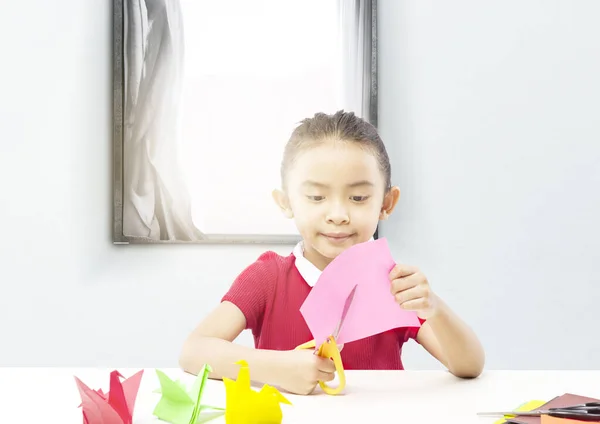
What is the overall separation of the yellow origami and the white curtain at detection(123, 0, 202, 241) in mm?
1553

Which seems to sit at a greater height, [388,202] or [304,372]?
[388,202]

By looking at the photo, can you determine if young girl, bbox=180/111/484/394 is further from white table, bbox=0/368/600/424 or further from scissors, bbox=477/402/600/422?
scissors, bbox=477/402/600/422


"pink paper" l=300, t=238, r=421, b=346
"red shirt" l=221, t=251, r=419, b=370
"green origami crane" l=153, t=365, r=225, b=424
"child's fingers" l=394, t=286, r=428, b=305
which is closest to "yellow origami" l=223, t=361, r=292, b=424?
"green origami crane" l=153, t=365, r=225, b=424

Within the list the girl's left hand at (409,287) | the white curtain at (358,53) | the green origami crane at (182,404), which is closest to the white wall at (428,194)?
the white curtain at (358,53)

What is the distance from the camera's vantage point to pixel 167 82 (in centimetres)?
211

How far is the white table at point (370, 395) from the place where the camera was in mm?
644

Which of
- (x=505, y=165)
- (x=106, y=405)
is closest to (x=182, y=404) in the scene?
(x=106, y=405)

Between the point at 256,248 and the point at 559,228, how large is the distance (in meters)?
1.04

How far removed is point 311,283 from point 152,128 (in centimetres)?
124

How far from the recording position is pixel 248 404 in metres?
0.58

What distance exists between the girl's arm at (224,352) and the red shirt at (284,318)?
0.05m

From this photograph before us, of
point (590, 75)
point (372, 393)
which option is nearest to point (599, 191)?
point (590, 75)

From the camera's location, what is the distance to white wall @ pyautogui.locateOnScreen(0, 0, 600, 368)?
209 centimetres

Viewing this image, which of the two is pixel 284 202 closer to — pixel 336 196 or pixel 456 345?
pixel 336 196
